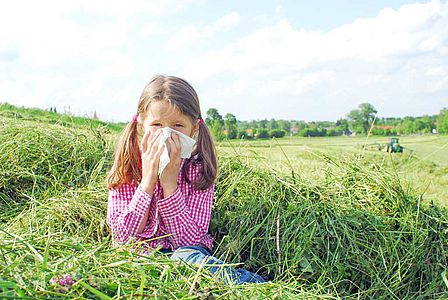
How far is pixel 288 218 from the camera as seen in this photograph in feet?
9.16

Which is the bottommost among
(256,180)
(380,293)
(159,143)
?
(380,293)

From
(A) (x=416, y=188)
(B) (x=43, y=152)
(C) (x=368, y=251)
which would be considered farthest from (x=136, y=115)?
(A) (x=416, y=188)

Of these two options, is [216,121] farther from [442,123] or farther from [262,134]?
[442,123]

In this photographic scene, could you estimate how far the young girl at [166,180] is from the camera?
233cm

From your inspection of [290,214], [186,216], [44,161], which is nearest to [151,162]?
[186,216]

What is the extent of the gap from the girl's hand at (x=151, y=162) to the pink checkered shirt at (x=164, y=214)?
0.05m

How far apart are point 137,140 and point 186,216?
1.74 ft

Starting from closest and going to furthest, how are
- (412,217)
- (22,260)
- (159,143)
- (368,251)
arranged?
(22,260) < (159,143) < (368,251) < (412,217)

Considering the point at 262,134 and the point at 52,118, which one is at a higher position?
the point at 52,118

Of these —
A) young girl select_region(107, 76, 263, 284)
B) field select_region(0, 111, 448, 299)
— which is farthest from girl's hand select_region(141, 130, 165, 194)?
field select_region(0, 111, 448, 299)

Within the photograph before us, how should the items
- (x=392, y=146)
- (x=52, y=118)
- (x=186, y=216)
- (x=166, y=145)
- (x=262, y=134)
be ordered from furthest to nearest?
(x=392, y=146) < (x=52, y=118) < (x=262, y=134) < (x=186, y=216) < (x=166, y=145)

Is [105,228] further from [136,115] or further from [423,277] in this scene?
[423,277]

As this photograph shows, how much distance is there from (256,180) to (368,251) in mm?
845

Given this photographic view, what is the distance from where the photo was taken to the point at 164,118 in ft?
7.82
